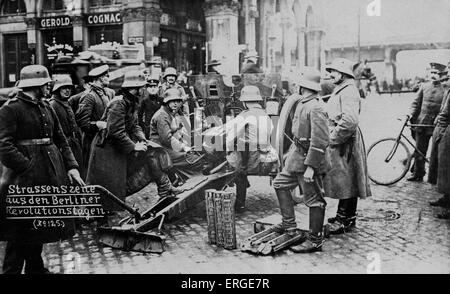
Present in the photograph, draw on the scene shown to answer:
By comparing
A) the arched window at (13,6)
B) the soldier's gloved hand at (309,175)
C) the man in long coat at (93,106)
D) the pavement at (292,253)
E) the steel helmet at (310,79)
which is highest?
the arched window at (13,6)

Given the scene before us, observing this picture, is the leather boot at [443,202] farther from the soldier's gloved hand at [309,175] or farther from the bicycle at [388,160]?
the soldier's gloved hand at [309,175]

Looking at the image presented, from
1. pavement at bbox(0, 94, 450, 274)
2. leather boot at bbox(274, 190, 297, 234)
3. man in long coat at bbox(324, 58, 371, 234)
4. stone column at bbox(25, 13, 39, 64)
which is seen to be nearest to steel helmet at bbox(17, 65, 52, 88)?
pavement at bbox(0, 94, 450, 274)

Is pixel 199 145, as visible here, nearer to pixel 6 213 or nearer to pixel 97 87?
pixel 97 87

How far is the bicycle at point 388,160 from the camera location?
8.63 metres

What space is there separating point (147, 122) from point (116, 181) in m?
3.84

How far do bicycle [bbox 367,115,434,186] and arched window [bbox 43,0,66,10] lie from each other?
39.9ft

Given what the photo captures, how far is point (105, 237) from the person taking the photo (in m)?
5.82

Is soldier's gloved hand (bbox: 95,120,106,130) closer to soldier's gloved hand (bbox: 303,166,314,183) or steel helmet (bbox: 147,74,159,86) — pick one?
soldier's gloved hand (bbox: 303,166,314,183)

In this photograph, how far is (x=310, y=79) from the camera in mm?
5652

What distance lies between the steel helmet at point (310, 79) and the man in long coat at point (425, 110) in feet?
12.3

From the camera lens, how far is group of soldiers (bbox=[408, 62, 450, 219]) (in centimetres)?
748

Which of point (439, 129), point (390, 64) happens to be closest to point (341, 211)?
point (439, 129)

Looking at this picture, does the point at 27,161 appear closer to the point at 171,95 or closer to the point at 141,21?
the point at 171,95

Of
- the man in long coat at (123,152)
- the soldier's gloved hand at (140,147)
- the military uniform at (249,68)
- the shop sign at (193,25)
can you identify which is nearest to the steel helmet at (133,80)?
the man in long coat at (123,152)
